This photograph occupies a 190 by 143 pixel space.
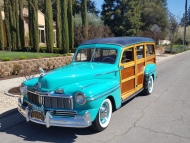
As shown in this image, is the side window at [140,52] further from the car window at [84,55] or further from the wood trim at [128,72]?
the car window at [84,55]

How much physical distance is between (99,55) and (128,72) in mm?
844

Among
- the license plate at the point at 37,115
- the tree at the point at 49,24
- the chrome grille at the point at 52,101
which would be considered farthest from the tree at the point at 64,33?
the license plate at the point at 37,115

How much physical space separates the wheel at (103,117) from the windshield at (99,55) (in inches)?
45.0

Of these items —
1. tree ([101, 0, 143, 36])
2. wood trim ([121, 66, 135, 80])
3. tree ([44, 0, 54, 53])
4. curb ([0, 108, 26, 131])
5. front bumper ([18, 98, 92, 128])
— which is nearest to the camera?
front bumper ([18, 98, 92, 128])

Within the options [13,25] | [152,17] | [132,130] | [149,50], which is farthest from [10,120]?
[152,17]

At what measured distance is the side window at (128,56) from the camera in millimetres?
5184

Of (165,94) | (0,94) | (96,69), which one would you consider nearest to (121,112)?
(96,69)

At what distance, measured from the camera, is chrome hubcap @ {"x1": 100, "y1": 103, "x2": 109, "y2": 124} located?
4.19 metres

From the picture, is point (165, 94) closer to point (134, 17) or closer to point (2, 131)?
point (2, 131)

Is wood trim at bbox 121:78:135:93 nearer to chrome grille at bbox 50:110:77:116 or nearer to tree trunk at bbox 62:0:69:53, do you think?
chrome grille at bbox 50:110:77:116

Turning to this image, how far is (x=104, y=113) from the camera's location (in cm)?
428

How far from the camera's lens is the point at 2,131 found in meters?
4.33

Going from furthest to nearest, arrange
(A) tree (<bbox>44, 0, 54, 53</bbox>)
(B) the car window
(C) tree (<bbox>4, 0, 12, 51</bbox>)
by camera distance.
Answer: (C) tree (<bbox>4, 0, 12, 51</bbox>) < (A) tree (<bbox>44, 0, 54, 53</bbox>) < (B) the car window

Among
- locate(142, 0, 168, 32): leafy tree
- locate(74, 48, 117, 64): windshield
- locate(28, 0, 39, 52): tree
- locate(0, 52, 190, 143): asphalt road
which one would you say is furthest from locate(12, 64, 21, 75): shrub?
locate(142, 0, 168, 32): leafy tree
